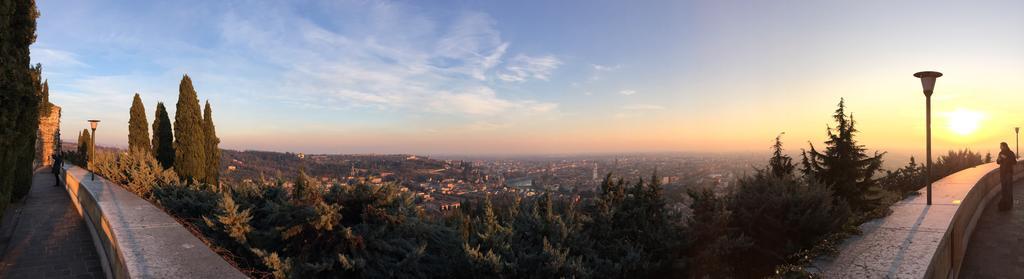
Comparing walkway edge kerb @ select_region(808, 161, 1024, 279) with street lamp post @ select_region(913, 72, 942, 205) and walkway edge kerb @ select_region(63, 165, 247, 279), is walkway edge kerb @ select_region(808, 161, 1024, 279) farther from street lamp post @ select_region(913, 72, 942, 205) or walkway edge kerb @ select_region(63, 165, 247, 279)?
walkway edge kerb @ select_region(63, 165, 247, 279)

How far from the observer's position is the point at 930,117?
322 inches

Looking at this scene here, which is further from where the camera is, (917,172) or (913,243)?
(917,172)

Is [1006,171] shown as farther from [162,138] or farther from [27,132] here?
[162,138]

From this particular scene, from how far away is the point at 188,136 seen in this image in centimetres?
1812

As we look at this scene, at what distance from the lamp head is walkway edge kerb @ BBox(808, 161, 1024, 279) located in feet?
6.42

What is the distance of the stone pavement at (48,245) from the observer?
5918 mm

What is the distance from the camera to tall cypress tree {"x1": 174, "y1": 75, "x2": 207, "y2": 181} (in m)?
18.0

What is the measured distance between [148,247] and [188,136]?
17137 mm

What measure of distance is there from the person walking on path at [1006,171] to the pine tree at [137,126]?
99.2ft

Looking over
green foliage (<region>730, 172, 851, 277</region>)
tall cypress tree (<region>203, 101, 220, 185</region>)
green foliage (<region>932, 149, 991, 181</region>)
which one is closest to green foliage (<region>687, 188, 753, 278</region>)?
green foliage (<region>730, 172, 851, 277</region>)

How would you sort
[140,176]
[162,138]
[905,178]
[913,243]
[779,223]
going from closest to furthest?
[913,243] → [779,223] → [140,176] → [905,178] → [162,138]

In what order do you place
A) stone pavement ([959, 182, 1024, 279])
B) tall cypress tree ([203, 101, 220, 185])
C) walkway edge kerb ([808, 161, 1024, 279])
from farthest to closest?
tall cypress tree ([203, 101, 220, 185])
stone pavement ([959, 182, 1024, 279])
walkway edge kerb ([808, 161, 1024, 279])

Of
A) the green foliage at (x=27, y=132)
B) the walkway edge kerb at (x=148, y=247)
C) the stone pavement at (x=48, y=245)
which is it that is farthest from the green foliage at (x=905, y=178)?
the green foliage at (x=27, y=132)

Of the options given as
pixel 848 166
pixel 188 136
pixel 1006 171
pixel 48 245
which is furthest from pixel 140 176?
pixel 1006 171
